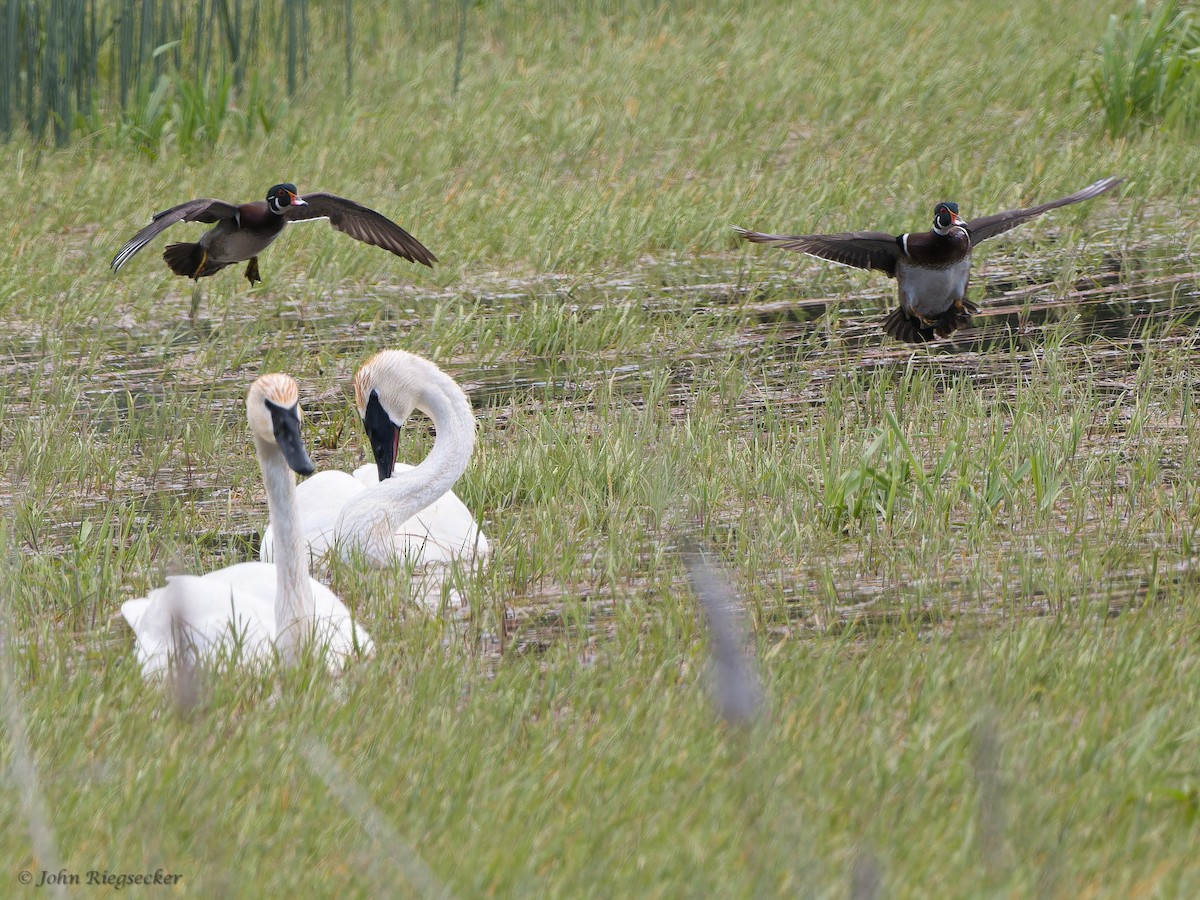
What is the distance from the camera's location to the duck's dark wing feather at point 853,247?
587cm

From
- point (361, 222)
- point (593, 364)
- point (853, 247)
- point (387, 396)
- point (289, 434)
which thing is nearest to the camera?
point (289, 434)

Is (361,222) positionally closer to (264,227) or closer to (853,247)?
(264,227)

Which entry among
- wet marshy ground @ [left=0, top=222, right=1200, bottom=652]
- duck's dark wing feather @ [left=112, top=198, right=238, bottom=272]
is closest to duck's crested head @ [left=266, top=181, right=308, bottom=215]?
duck's dark wing feather @ [left=112, top=198, right=238, bottom=272]

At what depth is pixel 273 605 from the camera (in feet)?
13.8

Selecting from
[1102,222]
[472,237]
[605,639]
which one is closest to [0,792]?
[605,639]

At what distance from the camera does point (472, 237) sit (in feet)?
29.0

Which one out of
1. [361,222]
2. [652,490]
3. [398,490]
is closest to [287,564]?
[398,490]

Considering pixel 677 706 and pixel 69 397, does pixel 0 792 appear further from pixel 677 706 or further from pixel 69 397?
pixel 69 397

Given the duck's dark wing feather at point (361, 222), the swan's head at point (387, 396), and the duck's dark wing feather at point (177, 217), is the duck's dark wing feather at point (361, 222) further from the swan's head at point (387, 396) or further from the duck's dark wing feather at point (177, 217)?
the swan's head at point (387, 396)

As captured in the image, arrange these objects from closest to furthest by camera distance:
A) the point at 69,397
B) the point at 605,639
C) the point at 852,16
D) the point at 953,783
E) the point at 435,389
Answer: the point at 953,783 < the point at 605,639 < the point at 435,389 < the point at 69,397 < the point at 852,16

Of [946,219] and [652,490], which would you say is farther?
[946,219]

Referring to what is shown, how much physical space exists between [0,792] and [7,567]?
155 centimetres

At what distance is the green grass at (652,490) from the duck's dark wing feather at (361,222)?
24.8 inches

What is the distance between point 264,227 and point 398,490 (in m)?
1.83
